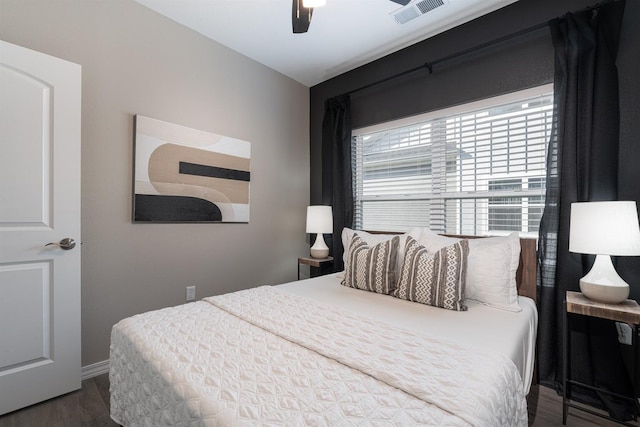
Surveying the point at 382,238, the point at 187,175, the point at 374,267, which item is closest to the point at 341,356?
the point at 374,267

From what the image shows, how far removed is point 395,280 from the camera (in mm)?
2027

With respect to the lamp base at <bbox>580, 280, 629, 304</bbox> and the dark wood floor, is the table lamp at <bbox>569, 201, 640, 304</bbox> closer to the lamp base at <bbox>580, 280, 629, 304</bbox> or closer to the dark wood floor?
the lamp base at <bbox>580, 280, 629, 304</bbox>

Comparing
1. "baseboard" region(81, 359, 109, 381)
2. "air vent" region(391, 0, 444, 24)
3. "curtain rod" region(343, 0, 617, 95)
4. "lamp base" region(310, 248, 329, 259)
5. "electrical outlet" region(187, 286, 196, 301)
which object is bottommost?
"baseboard" region(81, 359, 109, 381)

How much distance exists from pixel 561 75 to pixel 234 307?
2531mm

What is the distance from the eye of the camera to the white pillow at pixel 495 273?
178cm

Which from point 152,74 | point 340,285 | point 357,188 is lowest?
point 340,285

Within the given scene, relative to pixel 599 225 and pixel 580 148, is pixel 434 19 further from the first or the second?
pixel 599 225

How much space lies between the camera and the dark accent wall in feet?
5.95

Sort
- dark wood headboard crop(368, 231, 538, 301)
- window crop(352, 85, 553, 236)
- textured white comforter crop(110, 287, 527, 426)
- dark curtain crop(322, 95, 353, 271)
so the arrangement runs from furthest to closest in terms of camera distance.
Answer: dark curtain crop(322, 95, 353, 271) < window crop(352, 85, 553, 236) < dark wood headboard crop(368, 231, 538, 301) < textured white comforter crop(110, 287, 527, 426)

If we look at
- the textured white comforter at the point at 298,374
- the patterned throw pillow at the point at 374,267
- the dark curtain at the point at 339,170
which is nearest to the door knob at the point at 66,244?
the textured white comforter at the point at 298,374

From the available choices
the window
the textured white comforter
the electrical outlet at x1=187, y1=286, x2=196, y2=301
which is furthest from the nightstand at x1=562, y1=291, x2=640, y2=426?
the electrical outlet at x1=187, y1=286, x2=196, y2=301

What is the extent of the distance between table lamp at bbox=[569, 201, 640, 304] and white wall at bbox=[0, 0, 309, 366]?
2549mm

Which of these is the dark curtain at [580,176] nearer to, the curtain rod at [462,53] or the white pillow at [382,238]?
the curtain rod at [462,53]

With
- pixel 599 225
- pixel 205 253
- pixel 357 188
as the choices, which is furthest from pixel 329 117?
pixel 599 225
